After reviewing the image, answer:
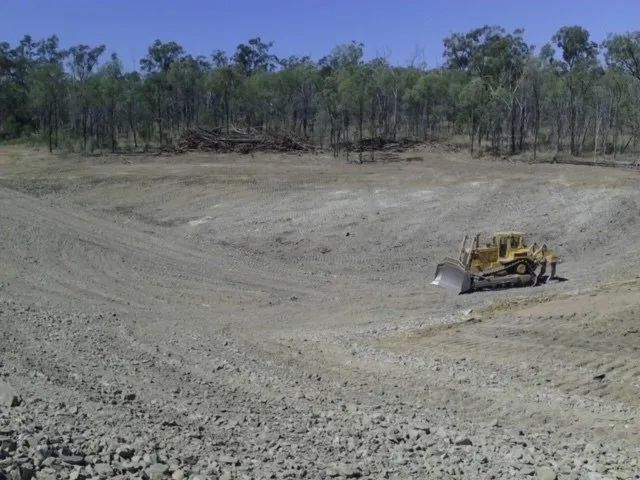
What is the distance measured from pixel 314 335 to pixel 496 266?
6438 millimetres

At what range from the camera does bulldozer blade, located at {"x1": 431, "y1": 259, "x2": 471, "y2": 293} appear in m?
19.3

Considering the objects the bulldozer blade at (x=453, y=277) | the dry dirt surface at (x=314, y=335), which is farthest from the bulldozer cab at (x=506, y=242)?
the dry dirt surface at (x=314, y=335)

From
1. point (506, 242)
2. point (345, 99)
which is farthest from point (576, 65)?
point (506, 242)

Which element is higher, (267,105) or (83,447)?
(267,105)

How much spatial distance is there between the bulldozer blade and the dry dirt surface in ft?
0.97

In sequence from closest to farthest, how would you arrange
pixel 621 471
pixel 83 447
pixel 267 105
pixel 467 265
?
pixel 83 447 → pixel 621 471 → pixel 467 265 → pixel 267 105

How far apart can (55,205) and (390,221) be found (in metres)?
13.9

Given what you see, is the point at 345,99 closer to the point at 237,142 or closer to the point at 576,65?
the point at 237,142

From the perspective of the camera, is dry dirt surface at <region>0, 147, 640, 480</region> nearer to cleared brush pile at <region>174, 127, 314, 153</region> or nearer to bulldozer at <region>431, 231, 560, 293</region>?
bulldozer at <region>431, 231, 560, 293</region>

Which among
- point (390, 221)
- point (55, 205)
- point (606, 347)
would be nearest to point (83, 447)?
point (606, 347)

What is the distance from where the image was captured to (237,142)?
168 ft

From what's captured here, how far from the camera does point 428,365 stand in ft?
42.5

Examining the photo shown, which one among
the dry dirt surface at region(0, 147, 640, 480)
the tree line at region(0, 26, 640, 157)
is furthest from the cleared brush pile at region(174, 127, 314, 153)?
the dry dirt surface at region(0, 147, 640, 480)

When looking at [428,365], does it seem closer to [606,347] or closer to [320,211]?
[606,347]
